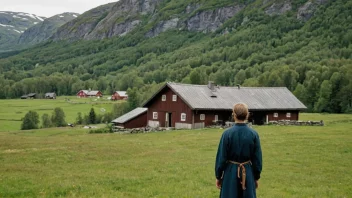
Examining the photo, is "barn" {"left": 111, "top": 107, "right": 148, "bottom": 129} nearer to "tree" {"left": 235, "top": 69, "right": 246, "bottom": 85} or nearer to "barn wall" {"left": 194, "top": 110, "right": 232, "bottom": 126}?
"barn wall" {"left": 194, "top": 110, "right": 232, "bottom": 126}

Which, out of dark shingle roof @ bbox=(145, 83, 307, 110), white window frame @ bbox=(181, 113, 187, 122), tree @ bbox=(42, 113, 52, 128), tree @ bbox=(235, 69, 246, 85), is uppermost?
tree @ bbox=(235, 69, 246, 85)

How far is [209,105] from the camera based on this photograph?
5766cm

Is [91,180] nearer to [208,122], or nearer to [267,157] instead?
[267,157]

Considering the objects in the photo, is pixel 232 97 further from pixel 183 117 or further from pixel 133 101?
pixel 133 101

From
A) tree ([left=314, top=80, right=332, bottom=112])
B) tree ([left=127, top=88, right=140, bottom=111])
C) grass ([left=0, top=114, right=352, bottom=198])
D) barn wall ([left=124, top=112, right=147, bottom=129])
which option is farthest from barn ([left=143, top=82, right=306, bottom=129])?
tree ([left=127, top=88, right=140, bottom=111])

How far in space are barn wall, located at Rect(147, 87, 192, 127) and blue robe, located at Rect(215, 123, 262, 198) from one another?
46961 millimetres

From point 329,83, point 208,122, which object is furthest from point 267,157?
point 329,83

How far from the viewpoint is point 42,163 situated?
24.9 m

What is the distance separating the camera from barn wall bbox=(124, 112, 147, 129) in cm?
6700

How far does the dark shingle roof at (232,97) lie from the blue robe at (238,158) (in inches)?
1784

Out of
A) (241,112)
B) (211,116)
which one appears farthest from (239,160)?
(211,116)

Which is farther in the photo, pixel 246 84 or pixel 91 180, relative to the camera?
pixel 246 84

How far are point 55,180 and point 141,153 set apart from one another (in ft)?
35.3

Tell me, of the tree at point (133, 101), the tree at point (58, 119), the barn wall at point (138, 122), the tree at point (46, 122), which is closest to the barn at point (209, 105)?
the barn wall at point (138, 122)
